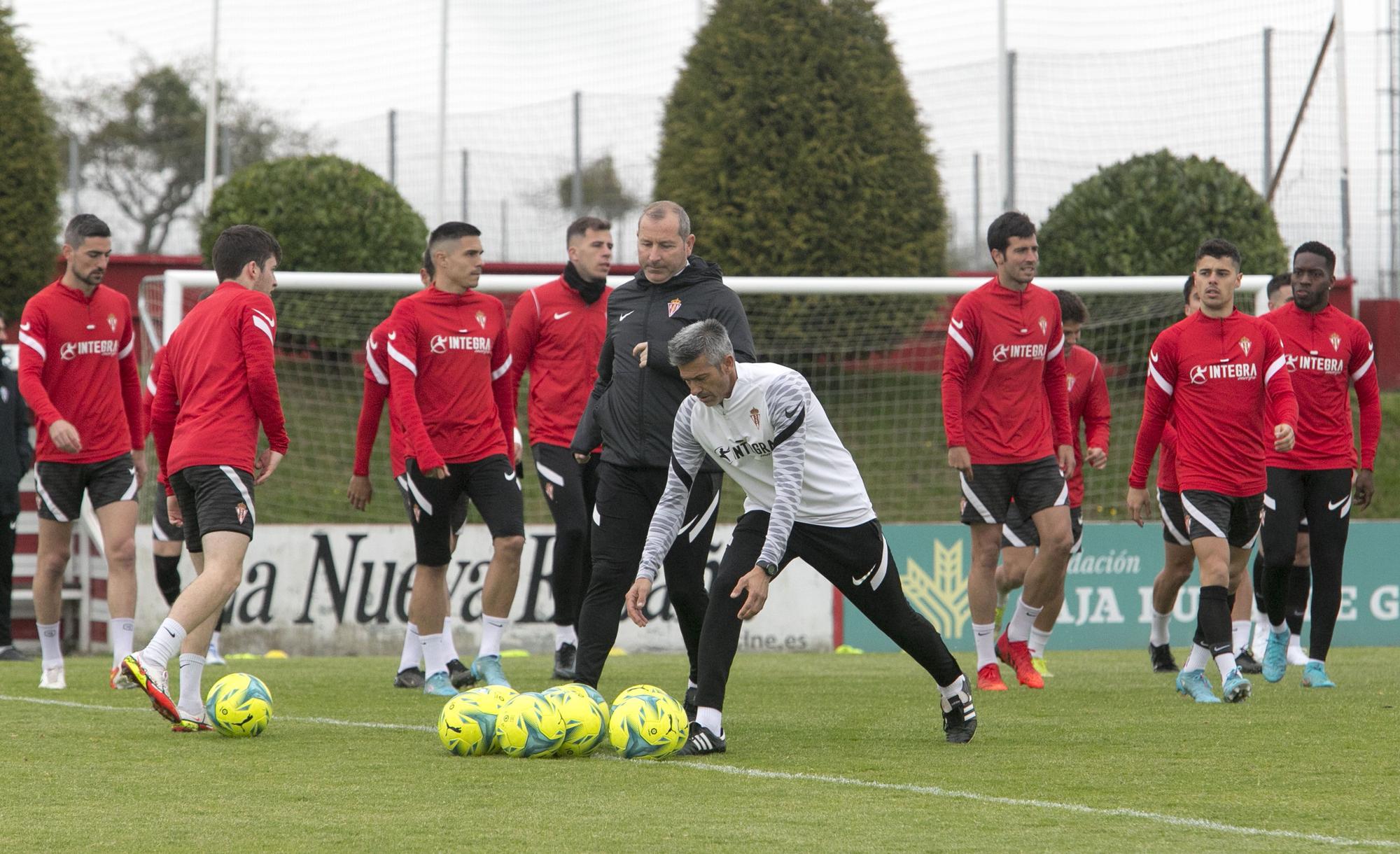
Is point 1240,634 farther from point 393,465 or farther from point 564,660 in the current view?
point 393,465

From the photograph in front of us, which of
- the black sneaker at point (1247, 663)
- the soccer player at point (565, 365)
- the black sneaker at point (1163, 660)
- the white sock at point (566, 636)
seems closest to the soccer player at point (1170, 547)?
the black sneaker at point (1163, 660)

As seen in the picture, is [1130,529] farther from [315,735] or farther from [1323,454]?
[315,735]

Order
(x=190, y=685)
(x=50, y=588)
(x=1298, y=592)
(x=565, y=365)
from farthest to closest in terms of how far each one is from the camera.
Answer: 1. (x=1298, y=592)
2. (x=565, y=365)
3. (x=50, y=588)
4. (x=190, y=685)

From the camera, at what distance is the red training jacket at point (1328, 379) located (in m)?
8.90

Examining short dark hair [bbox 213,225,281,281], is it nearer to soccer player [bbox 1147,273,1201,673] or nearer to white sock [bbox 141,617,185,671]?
white sock [bbox 141,617,185,671]

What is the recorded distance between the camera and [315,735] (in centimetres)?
677

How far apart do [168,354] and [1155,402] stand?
195 inches

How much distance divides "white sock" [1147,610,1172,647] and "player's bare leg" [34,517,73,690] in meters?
6.43

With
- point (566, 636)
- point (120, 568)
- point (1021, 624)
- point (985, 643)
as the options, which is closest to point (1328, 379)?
point (1021, 624)

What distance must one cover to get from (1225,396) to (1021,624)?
6.03 feet

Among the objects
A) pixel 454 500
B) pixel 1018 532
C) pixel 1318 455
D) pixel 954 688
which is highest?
pixel 1318 455

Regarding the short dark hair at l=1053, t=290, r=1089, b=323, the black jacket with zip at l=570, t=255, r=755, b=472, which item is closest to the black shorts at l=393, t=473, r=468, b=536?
the black jacket with zip at l=570, t=255, r=755, b=472

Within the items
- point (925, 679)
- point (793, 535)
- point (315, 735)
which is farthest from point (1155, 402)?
point (315, 735)

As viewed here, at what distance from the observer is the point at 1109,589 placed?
1369 centimetres
